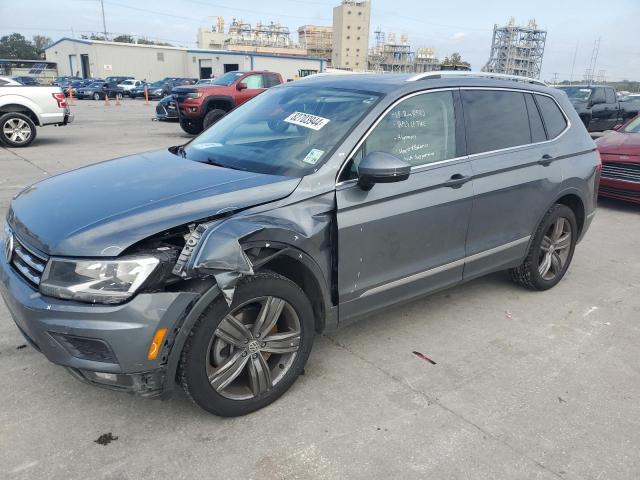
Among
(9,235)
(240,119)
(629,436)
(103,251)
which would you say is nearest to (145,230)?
(103,251)

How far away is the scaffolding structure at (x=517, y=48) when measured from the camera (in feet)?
219

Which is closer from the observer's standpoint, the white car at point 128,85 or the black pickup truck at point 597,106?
the black pickup truck at point 597,106

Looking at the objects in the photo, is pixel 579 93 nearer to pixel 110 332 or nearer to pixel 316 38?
pixel 110 332

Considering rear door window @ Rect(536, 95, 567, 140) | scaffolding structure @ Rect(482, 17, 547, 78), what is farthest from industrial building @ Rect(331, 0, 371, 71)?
rear door window @ Rect(536, 95, 567, 140)

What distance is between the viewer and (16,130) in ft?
38.0

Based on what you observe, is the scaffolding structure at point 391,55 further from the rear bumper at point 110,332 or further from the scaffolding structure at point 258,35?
the rear bumper at point 110,332

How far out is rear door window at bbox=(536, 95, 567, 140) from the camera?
438cm

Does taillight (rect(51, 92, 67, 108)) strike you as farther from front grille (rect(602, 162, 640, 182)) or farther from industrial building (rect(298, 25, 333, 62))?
industrial building (rect(298, 25, 333, 62))

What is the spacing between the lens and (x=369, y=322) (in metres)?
3.97

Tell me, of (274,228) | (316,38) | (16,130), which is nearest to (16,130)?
(16,130)

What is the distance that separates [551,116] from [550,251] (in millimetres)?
1160

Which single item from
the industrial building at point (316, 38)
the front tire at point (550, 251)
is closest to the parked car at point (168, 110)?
the front tire at point (550, 251)

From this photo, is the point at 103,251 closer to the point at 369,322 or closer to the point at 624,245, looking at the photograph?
the point at 369,322

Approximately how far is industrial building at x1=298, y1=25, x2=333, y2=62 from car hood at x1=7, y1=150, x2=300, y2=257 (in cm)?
14578
